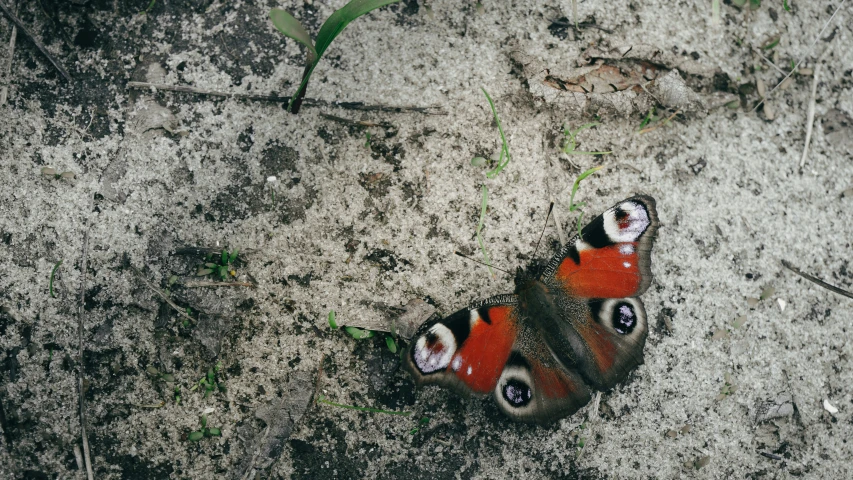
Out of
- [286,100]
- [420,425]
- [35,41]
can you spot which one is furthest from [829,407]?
[35,41]

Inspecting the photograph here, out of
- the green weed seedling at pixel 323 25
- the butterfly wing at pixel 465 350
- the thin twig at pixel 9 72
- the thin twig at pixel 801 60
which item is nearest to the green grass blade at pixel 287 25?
the green weed seedling at pixel 323 25

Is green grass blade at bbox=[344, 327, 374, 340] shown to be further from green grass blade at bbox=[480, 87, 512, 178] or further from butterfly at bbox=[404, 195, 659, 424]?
green grass blade at bbox=[480, 87, 512, 178]

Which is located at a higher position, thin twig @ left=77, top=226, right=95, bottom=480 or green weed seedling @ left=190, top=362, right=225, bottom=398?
thin twig @ left=77, top=226, right=95, bottom=480

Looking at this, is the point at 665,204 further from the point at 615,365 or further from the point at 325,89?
the point at 325,89

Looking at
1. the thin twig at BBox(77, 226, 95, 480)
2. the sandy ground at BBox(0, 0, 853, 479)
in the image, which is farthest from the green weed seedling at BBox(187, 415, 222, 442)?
the thin twig at BBox(77, 226, 95, 480)

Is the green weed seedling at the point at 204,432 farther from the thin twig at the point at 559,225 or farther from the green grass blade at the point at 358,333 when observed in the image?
the thin twig at the point at 559,225

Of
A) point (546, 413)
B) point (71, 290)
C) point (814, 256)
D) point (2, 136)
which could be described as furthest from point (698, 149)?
point (2, 136)
